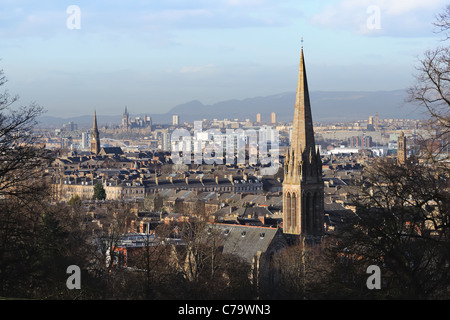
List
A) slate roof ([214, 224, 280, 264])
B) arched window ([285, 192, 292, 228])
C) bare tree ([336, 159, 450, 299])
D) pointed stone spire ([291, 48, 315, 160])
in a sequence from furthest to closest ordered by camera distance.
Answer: arched window ([285, 192, 292, 228]), pointed stone spire ([291, 48, 315, 160]), slate roof ([214, 224, 280, 264]), bare tree ([336, 159, 450, 299])

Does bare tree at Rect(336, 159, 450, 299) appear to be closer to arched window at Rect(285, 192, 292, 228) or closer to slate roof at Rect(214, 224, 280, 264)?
slate roof at Rect(214, 224, 280, 264)

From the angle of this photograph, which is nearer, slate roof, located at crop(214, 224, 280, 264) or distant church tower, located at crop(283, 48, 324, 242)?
slate roof, located at crop(214, 224, 280, 264)

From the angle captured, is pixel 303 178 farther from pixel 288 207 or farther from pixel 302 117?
pixel 302 117

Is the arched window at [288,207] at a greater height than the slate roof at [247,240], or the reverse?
the arched window at [288,207]

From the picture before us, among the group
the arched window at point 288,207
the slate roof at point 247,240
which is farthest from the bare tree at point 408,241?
the arched window at point 288,207

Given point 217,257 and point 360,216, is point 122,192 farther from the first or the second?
point 360,216

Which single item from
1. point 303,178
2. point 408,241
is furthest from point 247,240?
point 408,241

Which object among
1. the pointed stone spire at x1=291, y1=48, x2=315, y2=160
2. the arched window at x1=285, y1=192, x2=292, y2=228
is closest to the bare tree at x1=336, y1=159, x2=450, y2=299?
the pointed stone spire at x1=291, y1=48, x2=315, y2=160

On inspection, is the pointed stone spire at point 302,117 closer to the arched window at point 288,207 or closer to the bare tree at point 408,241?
the arched window at point 288,207
